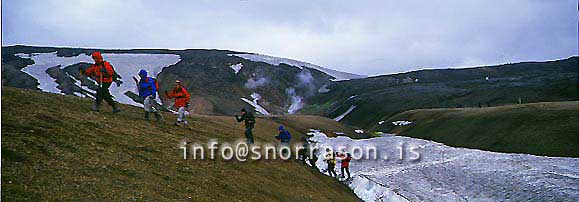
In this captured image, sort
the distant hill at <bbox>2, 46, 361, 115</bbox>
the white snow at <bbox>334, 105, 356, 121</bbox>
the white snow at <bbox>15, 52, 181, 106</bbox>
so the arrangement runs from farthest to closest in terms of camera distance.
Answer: the white snow at <bbox>334, 105, 356, 121</bbox> → the distant hill at <bbox>2, 46, 361, 115</bbox> → the white snow at <bbox>15, 52, 181, 106</bbox>

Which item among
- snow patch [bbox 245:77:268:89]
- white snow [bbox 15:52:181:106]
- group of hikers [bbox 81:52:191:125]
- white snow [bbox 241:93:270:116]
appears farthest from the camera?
snow patch [bbox 245:77:268:89]

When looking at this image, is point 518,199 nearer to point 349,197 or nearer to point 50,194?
point 349,197

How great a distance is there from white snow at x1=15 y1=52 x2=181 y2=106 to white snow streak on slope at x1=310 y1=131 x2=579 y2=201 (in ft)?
288

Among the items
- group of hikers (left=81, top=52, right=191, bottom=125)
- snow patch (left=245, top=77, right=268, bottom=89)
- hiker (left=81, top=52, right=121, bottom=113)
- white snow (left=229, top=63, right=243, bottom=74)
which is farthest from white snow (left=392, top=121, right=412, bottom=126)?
white snow (left=229, top=63, right=243, bottom=74)

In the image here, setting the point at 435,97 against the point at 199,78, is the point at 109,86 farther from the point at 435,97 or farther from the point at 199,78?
the point at 199,78

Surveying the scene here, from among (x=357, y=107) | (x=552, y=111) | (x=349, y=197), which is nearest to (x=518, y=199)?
(x=349, y=197)

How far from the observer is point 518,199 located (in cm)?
2380

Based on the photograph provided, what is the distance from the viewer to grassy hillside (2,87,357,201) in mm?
12320

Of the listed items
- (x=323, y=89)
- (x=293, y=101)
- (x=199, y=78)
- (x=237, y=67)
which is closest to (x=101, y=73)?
(x=199, y=78)

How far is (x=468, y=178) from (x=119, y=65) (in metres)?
151

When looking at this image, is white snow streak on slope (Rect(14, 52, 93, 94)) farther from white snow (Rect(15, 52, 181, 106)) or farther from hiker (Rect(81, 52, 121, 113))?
hiker (Rect(81, 52, 121, 113))

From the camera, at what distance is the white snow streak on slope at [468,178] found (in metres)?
24.8

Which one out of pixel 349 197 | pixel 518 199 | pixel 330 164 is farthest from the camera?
pixel 330 164

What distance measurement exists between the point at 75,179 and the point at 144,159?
4450 mm
